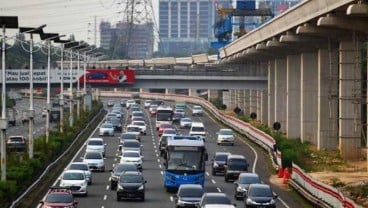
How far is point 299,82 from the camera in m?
96.4

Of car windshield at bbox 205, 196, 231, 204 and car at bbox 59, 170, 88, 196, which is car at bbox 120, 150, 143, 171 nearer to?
car at bbox 59, 170, 88, 196

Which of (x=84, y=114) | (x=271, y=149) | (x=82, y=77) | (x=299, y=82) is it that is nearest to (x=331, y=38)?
(x=271, y=149)

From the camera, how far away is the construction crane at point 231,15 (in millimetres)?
162375

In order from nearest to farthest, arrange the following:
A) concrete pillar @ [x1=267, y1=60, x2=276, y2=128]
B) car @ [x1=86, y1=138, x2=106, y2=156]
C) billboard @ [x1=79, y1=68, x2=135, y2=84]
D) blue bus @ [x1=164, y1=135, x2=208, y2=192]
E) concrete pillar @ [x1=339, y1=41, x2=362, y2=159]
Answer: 1. blue bus @ [x1=164, y1=135, x2=208, y2=192]
2. concrete pillar @ [x1=339, y1=41, x2=362, y2=159]
3. car @ [x1=86, y1=138, x2=106, y2=156]
4. concrete pillar @ [x1=267, y1=60, x2=276, y2=128]
5. billboard @ [x1=79, y1=68, x2=135, y2=84]

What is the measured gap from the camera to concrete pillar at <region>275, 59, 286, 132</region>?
107 m

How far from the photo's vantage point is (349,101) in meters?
72.2

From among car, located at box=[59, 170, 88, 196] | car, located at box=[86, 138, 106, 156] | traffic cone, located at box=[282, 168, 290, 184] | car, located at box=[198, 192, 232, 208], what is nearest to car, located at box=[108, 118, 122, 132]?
car, located at box=[86, 138, 106, 156]

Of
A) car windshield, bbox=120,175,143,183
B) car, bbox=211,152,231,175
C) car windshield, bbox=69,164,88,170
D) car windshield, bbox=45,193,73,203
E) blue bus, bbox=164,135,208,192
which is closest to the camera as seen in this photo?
car windshield, bbox=45,193,73,203

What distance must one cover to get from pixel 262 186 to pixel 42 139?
2873 cm

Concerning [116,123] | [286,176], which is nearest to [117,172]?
[286,176]

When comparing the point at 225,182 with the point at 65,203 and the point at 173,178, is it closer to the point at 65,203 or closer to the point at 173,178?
the point at 173,178

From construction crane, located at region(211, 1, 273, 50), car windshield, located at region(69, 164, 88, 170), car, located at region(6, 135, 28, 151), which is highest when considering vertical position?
construction crane, located at region(211, 1, 273, 50)

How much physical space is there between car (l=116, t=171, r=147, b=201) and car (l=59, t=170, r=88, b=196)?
7.30 feet

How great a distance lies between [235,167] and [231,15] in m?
109
